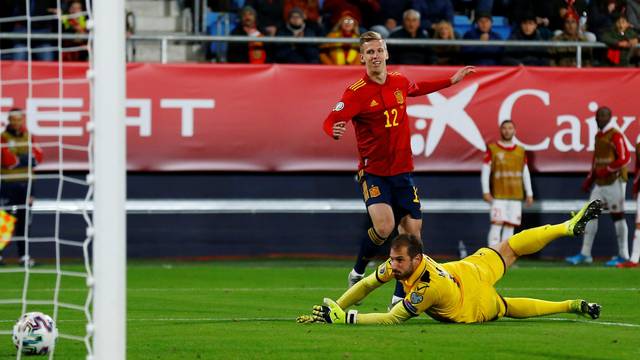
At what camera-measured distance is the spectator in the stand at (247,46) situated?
1872cm

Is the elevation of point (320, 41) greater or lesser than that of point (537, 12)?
lesser

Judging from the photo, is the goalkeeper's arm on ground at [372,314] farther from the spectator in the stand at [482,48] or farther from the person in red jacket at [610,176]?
the spectator in the stand at [482,48]

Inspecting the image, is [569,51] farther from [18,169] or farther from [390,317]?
[390,317]

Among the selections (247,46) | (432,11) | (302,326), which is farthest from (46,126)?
(302,326)

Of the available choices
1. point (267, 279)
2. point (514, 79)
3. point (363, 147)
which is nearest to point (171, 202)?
point (267, 279)

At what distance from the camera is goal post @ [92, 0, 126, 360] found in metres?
5.54

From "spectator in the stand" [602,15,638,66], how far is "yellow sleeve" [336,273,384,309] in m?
11.3

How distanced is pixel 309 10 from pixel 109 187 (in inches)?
568

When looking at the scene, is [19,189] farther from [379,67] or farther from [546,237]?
[546,237]

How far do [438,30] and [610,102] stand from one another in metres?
2.85

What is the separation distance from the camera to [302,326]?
8914 mm

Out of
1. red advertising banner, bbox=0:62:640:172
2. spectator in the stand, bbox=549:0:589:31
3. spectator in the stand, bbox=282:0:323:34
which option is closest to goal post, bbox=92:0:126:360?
red advertising banner, bbox=0:62:640:172

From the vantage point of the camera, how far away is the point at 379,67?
10.5m

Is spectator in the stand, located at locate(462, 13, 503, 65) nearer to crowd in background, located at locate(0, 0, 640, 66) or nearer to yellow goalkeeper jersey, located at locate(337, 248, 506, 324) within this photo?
crowd in background, located at locate(0, 0, 640, 66)
